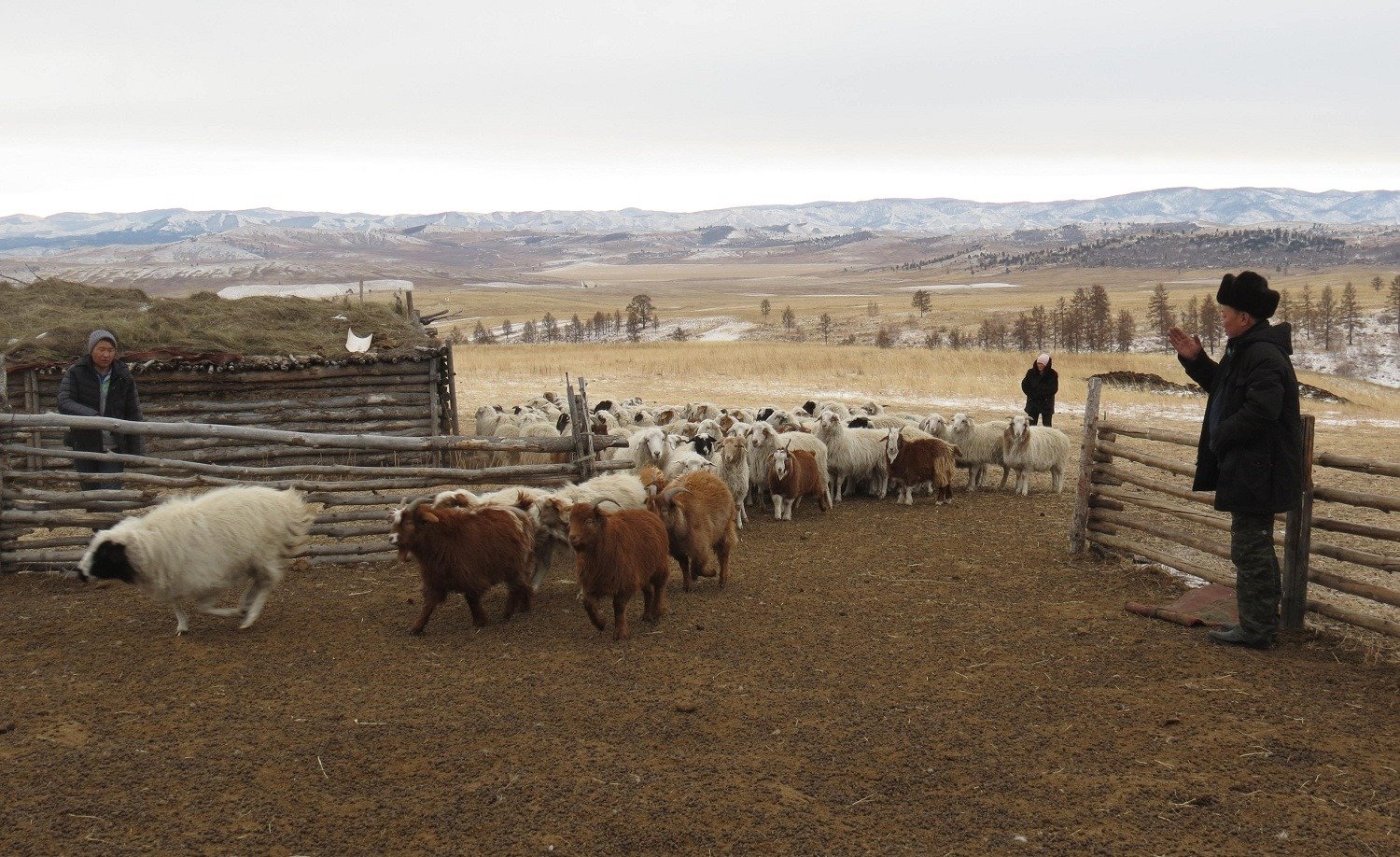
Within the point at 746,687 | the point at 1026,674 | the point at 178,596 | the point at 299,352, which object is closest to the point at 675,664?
the point at 746,687

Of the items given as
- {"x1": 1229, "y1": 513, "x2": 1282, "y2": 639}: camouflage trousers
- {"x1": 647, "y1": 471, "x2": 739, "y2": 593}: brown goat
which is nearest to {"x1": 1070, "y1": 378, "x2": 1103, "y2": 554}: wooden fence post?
{"x1": 1229, "y1": 513, "x2": 1282, "y2": 639}: camouflage trousers

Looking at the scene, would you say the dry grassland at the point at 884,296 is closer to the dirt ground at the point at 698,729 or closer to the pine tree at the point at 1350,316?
the pine tree at the point at 1350,316

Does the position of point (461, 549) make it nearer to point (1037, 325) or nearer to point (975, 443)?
point (975, 443)

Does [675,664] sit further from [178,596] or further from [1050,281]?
[1050,281]

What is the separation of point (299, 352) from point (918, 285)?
16570 centimetres

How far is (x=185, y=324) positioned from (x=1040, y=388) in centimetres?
1482

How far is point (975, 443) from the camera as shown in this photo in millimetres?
14406

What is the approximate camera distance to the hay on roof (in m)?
16.2

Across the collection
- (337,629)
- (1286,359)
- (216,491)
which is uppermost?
(1286,359)

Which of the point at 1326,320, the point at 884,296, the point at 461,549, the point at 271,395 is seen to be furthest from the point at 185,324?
the point at 884,296

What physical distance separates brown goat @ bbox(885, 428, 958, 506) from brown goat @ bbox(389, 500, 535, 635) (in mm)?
6716

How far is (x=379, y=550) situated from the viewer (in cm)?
1001

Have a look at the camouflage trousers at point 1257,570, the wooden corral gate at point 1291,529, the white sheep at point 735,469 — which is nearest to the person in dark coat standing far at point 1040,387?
the wooden corral gate at point 1291,529

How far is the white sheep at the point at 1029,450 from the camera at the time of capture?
1409cm
